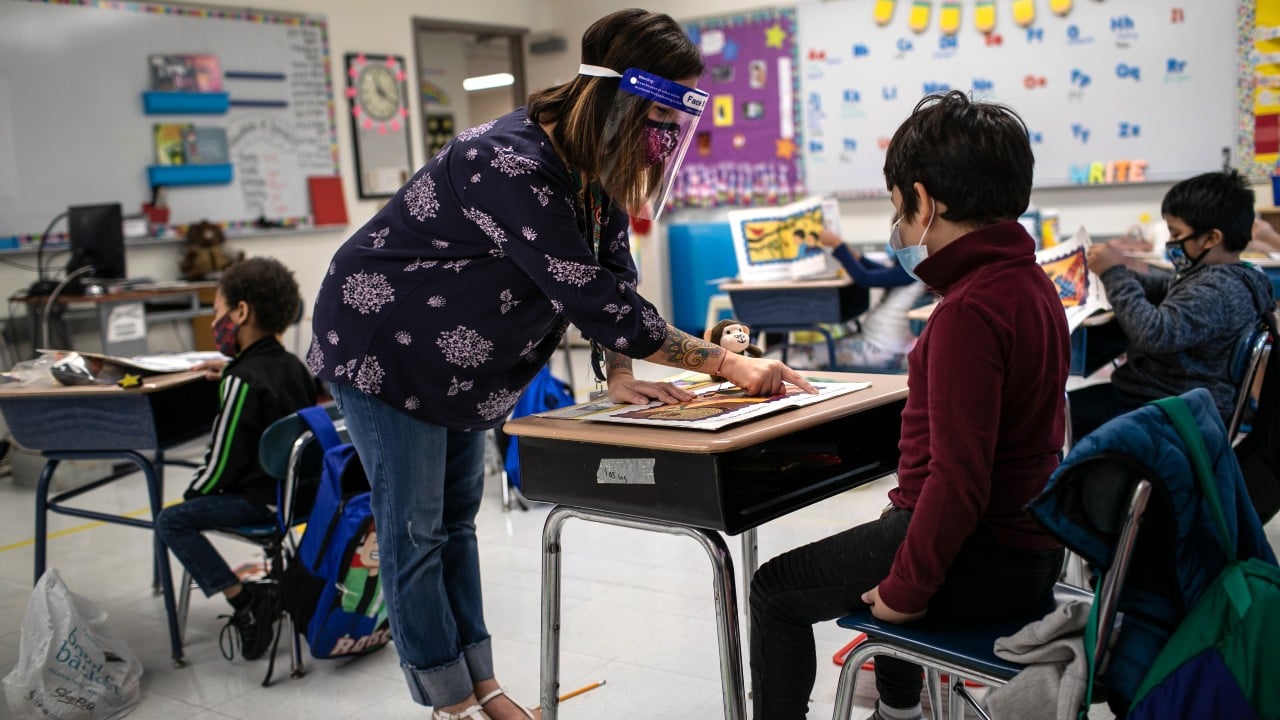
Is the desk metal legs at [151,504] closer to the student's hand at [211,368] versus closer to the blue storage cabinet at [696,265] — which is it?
the student's hand at [211,368]

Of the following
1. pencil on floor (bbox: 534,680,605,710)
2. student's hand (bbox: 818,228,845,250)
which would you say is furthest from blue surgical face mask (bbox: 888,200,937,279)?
student's hand (bbox: 818,228,845,250)

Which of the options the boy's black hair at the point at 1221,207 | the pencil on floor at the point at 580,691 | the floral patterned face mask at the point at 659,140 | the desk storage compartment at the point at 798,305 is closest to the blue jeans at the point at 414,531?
the pencil on floor at the point at 580,691

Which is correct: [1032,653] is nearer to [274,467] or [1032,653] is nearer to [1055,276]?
[274,467]

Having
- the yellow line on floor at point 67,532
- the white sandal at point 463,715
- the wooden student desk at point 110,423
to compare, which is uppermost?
the wooden student desk at point 110,423

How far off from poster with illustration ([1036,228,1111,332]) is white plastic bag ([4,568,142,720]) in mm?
2358

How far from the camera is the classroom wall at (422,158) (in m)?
6.12

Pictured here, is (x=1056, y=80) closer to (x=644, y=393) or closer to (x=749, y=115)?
(x=749, y=115)

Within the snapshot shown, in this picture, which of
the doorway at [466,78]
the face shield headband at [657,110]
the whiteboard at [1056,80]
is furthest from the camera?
the doorway at [466,78]

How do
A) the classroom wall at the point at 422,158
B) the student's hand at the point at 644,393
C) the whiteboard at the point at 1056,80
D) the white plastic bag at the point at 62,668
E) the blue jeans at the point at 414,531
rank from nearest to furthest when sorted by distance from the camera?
the student's hand at the point at 644,393
the blue jeans at the point at 414,531
the white plastic bag at the point at 62,668
the whiteboard at the point at 1056,80
the classroom wall at the point at 422,158

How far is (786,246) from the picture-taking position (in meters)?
4.49

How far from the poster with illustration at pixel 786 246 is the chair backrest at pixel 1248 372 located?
7.14 ft

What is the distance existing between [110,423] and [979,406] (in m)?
2.08

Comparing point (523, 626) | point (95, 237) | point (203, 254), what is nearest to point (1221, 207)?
point (523, 626)

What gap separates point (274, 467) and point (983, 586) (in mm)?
1613
